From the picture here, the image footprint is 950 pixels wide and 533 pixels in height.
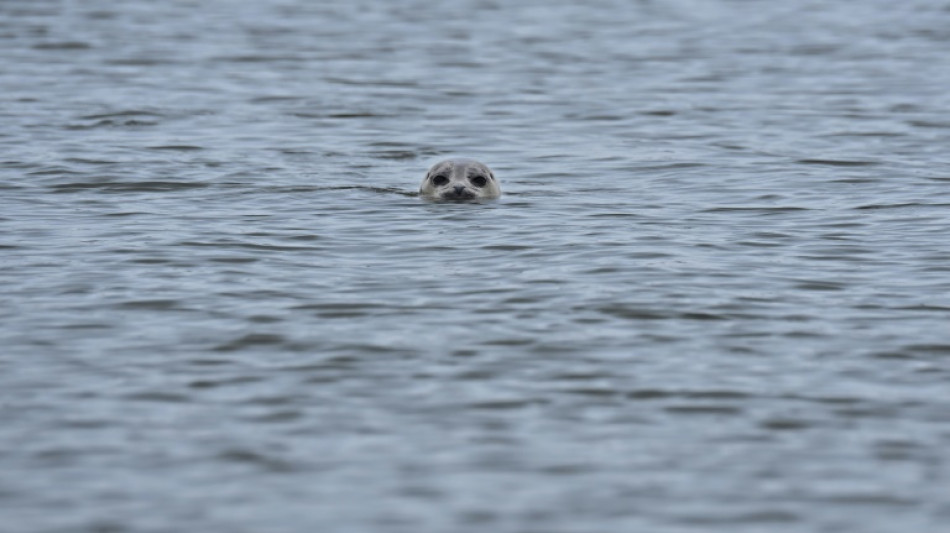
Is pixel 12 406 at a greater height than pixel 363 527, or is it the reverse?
pixel 12 406

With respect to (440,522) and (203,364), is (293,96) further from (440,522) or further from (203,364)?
(440,522)

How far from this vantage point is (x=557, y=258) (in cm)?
1275

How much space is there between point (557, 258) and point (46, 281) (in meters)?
3.72

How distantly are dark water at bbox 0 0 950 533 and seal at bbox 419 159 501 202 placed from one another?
0.27 metres

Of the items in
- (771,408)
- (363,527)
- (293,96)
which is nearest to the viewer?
(363,527)

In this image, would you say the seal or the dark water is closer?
the dark water

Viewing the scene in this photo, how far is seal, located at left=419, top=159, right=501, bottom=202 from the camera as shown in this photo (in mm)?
15633

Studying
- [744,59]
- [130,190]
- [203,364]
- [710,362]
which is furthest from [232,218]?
[744,59]

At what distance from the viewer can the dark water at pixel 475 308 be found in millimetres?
7832

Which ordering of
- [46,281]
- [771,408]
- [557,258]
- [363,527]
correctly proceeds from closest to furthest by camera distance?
[363,527]
[771,408]
[46,281]
[557,258]

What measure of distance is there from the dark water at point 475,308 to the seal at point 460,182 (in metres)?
0.27

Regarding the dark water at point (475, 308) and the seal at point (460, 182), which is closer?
the dark water at point (475, 308)

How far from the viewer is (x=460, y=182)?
15703 millimetres

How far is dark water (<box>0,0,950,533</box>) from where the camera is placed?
7.83 meters
